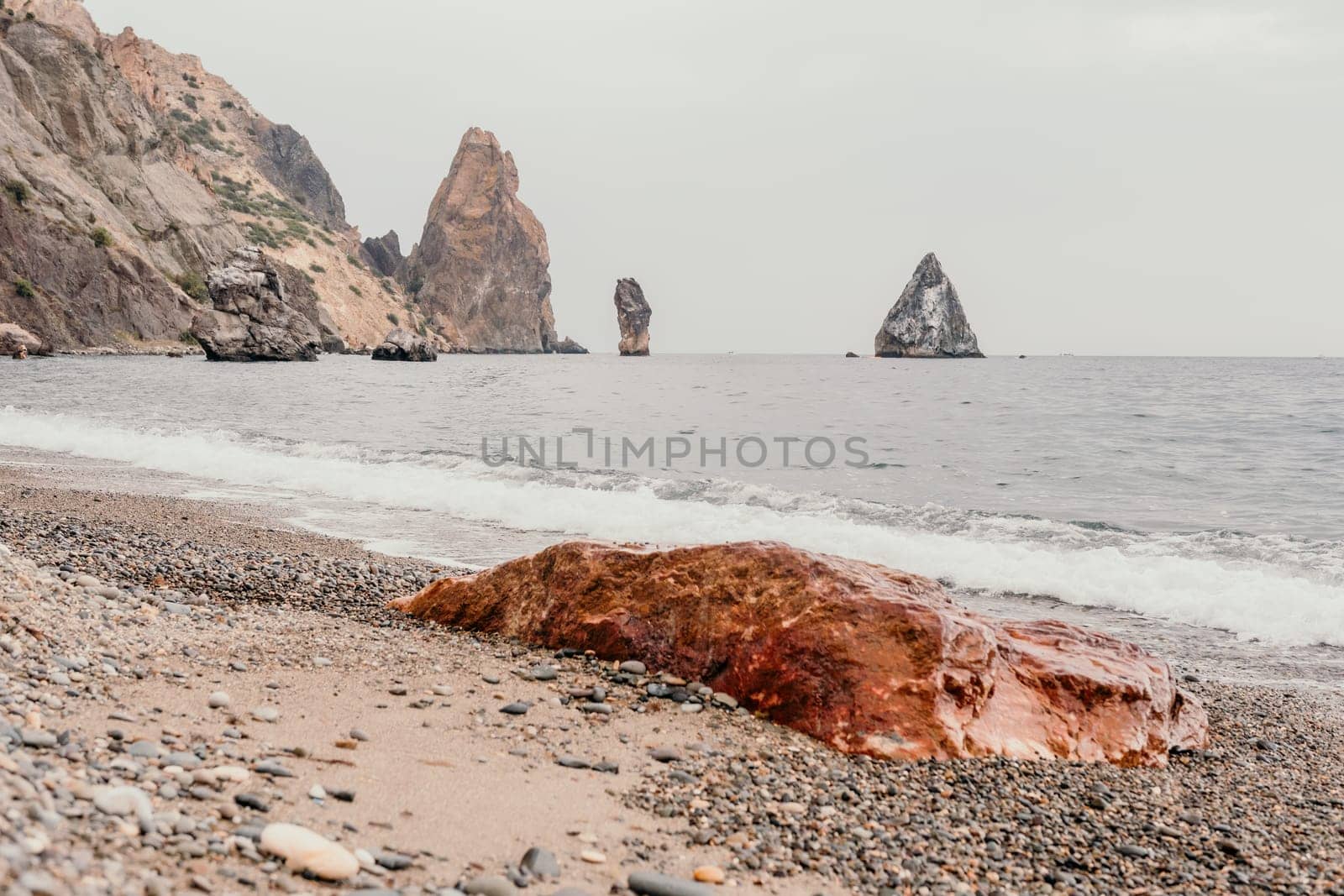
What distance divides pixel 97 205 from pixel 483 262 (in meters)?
97.5

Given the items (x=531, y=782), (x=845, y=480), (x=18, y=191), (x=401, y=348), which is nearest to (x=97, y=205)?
(x=18, y=191)

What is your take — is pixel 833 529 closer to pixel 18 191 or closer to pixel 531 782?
pixel 531 782

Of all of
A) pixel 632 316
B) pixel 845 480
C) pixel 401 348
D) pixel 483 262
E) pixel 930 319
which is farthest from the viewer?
pixel 483 262

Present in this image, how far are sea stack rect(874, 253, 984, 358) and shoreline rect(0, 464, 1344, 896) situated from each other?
13860cm

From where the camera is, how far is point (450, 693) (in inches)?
188

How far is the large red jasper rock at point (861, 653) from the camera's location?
190 inches

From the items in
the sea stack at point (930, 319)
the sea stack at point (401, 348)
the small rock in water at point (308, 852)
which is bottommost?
the small rock in water at point (308, 852)

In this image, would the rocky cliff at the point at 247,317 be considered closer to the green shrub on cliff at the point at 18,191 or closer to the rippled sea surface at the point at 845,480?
the green shrub on cliff at the point at 18,191

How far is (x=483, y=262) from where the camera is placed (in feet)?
543

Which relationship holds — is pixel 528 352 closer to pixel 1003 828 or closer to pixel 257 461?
pixel 257 461

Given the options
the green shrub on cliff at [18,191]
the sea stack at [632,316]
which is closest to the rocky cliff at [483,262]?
the sea stack at [632,316]

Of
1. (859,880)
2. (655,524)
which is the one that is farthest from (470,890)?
(655,524)

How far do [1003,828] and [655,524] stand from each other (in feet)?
29.1

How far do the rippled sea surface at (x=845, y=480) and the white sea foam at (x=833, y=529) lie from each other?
0.16ft
